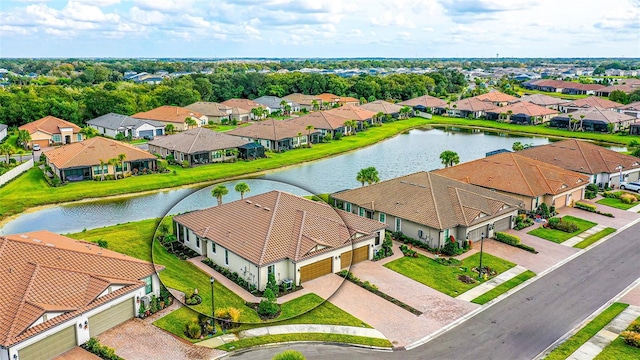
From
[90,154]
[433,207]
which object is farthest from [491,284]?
[90,154]

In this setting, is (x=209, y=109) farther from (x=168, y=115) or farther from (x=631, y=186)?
(x=631, y=186)

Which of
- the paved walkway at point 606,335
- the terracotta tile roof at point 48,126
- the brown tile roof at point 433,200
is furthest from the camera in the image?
the terracotta tile roof at point 48,126

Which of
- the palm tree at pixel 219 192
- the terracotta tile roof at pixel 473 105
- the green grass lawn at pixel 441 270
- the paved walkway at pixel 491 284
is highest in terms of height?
the terracotta tile roof at pixel 473 105

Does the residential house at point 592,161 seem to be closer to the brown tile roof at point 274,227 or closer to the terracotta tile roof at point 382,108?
the brown tile roof at point 274,227

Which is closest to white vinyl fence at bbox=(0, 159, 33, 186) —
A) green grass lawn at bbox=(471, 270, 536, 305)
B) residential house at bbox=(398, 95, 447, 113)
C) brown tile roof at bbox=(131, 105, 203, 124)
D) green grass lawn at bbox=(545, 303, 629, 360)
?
brown tile roof at bbox=(131, 105, 203, 124)

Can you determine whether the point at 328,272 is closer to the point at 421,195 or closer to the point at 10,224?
the point at 421,195

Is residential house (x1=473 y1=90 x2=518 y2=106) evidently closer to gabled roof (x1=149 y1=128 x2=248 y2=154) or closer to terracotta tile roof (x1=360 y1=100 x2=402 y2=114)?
terracotta tile roof (x1=360 y1=100 x2=402 y2=114)

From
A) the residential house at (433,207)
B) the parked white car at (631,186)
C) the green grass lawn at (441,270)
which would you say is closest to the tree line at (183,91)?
the residential house at (433,207)
